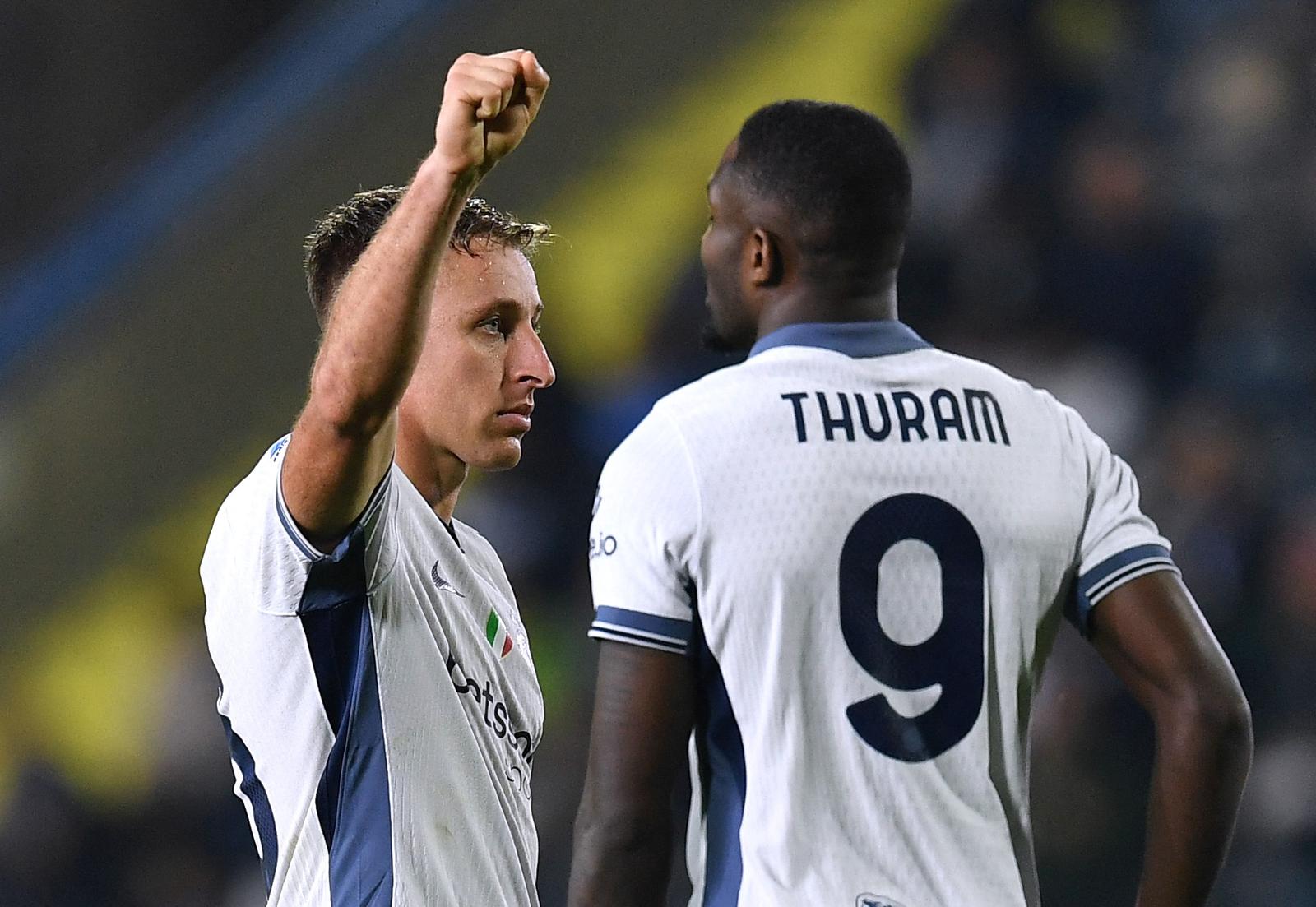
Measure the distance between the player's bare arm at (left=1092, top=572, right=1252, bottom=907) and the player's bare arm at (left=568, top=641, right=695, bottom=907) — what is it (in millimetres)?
531

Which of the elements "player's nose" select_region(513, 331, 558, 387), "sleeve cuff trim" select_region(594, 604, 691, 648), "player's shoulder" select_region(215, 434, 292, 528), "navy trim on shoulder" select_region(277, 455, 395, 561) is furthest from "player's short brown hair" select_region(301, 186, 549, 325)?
"sleeve cuff trim" select_region(594, 604, 691, 648)

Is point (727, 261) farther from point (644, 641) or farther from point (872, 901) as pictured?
point (872, 901)

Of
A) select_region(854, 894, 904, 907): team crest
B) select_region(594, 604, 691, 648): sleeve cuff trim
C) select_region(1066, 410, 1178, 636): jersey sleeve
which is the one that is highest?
select_region(1066, 410, 1178, 636): jersey sleeve

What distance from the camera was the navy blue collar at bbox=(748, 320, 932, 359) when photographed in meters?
1.99

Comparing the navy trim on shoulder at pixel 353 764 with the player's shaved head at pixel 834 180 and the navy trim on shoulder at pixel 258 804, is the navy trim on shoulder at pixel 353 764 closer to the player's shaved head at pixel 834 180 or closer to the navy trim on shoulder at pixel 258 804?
the navy trim on shoulder at pixel 258 804

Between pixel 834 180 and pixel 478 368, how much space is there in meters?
0.63

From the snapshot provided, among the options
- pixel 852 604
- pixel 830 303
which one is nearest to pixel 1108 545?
pixel 852 604

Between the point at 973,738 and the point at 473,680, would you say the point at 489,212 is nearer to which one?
the point at 473,680

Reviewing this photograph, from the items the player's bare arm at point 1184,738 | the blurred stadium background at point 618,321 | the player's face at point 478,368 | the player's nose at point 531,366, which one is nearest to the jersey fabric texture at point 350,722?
the player's face at point 478,368

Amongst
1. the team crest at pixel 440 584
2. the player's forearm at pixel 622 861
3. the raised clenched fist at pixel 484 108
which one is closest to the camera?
the raised clenched fist at pixel 484 108

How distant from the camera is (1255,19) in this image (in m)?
6.54

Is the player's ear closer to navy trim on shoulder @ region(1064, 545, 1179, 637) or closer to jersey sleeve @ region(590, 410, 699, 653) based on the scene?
jersey sleeve @ region(590, 410, 699, 653)

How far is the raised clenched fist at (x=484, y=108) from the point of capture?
1.72m

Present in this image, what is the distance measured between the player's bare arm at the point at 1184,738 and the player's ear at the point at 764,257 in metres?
0.55
